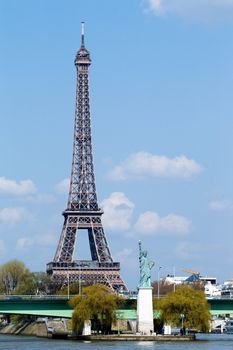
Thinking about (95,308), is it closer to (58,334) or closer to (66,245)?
(58,334)

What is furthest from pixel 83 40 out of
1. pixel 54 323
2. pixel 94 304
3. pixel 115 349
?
pixel 115 349

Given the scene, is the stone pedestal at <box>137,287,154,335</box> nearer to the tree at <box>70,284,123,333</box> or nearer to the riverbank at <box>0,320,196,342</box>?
the riverbank at <box>0,320,196,342</box>

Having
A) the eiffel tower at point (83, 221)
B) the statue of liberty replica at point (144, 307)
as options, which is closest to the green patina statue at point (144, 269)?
the statue of liberty replica at point (144, 307)

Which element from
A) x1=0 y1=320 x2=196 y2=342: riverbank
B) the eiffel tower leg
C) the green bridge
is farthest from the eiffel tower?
the green bridge

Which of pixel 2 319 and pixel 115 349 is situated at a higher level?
pixel 2 319

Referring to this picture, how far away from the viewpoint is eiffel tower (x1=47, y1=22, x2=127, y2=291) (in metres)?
158

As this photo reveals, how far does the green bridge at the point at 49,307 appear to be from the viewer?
102 metres

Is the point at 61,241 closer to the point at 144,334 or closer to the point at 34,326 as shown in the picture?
the point at 34,326

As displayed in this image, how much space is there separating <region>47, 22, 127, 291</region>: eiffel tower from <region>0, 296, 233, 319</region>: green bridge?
46.1 m

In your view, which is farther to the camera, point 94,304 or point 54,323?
point 54,323

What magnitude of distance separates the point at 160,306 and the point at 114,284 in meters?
60.1

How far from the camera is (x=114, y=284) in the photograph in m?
158

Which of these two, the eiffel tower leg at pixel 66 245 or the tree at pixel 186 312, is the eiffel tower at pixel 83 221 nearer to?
the eiffel tower leg at pixel 66 245

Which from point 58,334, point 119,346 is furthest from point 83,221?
point 119,346
